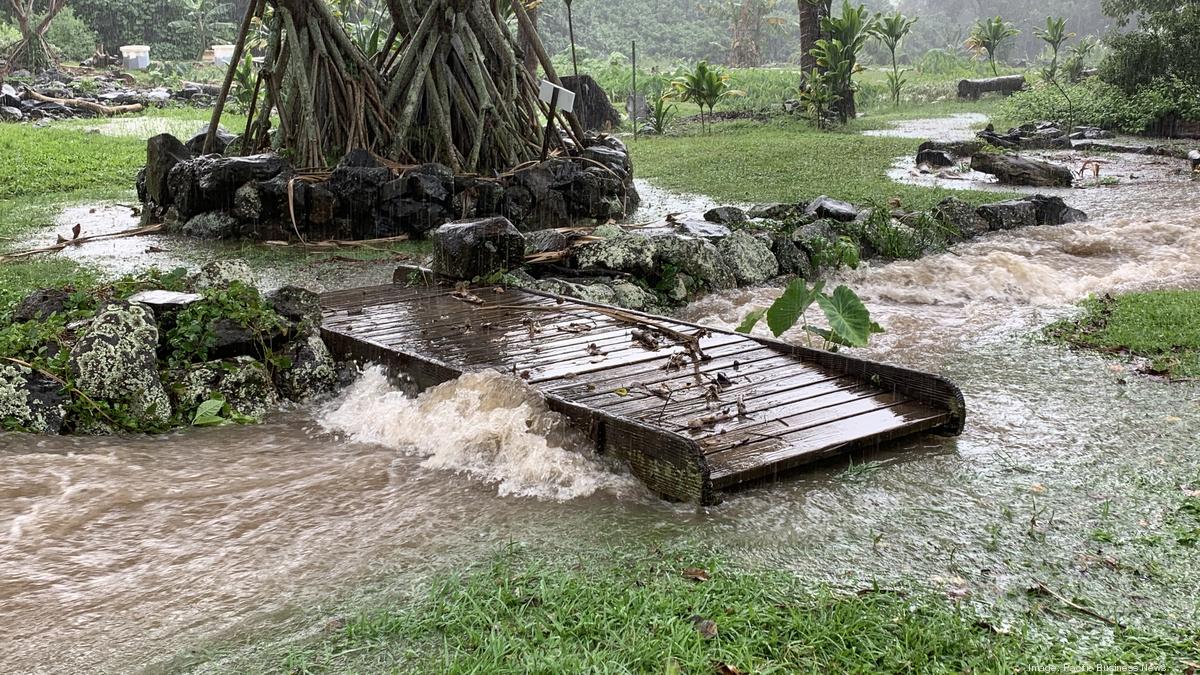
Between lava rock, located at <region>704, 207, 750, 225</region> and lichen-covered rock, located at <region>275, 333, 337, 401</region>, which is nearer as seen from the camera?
lichen-covered rock, located at <region>275, 333, 337, 401</region>

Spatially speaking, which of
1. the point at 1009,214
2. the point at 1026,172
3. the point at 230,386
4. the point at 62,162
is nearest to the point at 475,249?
the point at 230,386

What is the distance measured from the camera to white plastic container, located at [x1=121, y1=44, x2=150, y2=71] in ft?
129

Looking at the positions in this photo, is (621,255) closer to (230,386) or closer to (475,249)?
(475,249)

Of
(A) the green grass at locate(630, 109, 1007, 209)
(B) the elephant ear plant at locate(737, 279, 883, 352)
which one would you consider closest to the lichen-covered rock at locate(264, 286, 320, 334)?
(B) the elephant ear plant at locate(737, 279, 883, 352)

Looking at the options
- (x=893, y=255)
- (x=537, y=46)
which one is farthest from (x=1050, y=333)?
(x=537, y=46)

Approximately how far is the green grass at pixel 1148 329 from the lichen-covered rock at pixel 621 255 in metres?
2.72

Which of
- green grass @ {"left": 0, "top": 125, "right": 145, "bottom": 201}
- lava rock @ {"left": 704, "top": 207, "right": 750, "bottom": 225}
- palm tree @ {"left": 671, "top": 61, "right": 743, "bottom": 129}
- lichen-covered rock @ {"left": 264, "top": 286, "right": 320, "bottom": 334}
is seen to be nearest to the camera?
lichen-covered rock @ {"left": 264, "top": 286, "right": 320, "bottom": 334}

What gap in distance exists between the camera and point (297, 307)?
20.6ft

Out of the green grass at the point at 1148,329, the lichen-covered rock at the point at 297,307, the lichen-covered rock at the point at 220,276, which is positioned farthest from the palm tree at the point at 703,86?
the lichen-covered rock at the point at 297,307

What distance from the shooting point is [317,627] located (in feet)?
11.1

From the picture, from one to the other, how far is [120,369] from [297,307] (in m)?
1.16

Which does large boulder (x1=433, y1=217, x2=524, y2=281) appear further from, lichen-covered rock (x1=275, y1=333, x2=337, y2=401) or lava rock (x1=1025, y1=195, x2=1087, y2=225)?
lava rock (x1=1025, y1=195, x2=1087, y2=225)

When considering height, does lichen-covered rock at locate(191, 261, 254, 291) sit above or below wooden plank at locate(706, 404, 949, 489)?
above

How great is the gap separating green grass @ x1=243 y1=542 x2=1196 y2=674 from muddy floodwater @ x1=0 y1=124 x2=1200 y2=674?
0.48ft
